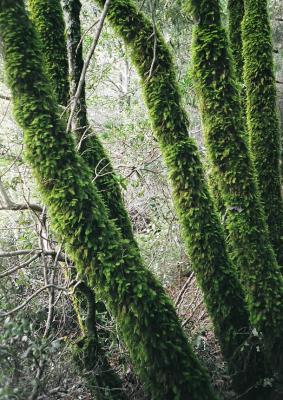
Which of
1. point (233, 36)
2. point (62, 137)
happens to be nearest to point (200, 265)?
point (62, 137)

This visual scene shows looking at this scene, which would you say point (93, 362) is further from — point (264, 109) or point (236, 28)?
point (236, 28)

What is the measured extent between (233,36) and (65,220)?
430 cm

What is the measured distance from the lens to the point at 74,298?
4.33 m

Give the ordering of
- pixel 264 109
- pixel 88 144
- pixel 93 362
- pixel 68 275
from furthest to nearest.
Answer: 1. pixel 264 109
2. pixel 68 275
3. pixel 88 144
4. pixel 93 362

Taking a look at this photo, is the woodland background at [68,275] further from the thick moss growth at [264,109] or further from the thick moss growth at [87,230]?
the thick moss growth at [264,109]

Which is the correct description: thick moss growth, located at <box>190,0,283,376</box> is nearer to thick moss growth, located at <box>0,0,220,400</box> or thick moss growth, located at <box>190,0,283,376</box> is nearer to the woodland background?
the woodland background

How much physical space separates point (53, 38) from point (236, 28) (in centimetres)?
309

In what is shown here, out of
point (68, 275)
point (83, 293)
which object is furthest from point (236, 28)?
point (83, 293)

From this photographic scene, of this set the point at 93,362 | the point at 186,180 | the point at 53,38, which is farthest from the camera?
the point at 53,38

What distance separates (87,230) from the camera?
2.98 meters

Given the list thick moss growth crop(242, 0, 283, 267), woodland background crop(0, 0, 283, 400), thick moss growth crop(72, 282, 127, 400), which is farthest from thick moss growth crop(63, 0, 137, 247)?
thick moss growth crop(242, 0, 283, 267)

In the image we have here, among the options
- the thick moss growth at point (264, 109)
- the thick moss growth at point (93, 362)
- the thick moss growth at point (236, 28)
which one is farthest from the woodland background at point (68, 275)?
the thick moss growth at point (264, 109)

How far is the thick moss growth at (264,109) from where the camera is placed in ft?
16.3

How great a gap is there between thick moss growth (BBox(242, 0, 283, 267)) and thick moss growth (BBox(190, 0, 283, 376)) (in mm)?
881
